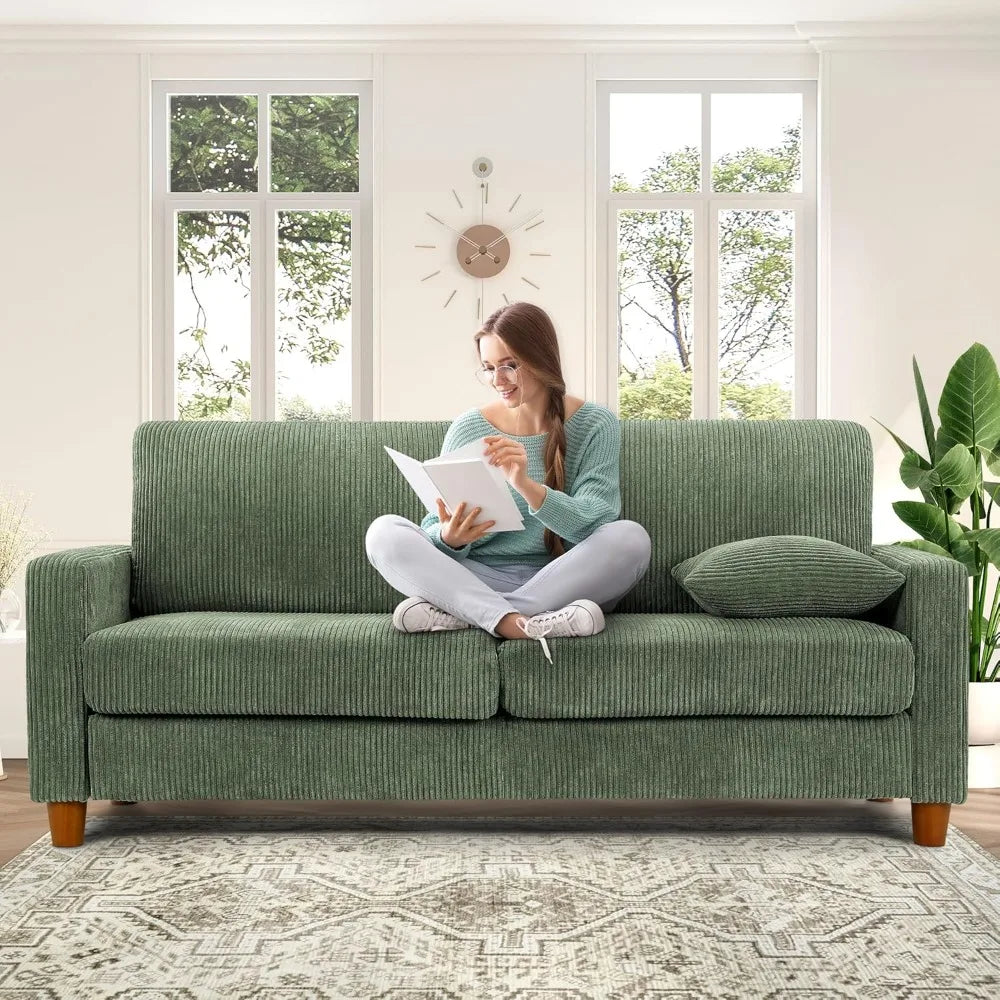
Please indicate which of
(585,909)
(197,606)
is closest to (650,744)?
(585,909)

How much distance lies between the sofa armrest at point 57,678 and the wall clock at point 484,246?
10.3 ft

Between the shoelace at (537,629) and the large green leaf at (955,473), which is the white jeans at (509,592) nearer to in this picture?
the shoelace at (537,629)

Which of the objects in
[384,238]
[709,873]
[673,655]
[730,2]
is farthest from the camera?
[384,238]

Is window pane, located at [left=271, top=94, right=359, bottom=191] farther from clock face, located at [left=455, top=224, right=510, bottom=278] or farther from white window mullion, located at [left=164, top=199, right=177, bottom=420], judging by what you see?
clock face, located at [left=455, top=224, right=510, bottom=278]

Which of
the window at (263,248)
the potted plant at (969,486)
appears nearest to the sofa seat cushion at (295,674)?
the potted plant at (969,486)

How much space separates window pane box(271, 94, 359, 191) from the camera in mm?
5320

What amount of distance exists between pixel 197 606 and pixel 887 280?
367cm

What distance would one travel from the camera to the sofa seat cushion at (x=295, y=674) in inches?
90.9

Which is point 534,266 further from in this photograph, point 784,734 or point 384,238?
point 784,734

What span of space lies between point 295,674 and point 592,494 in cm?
76

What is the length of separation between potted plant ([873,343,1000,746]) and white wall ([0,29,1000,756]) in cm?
192

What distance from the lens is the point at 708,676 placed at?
90.7 inches

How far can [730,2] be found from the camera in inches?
193

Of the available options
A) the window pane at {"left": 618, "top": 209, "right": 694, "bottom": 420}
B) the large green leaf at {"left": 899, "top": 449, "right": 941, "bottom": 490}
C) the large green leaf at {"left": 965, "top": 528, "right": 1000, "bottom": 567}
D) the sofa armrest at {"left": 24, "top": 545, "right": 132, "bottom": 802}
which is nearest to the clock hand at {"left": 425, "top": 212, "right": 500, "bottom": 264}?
the window pane at {"left": 618, "top": 209, "right": 694, "bottom": 420}
